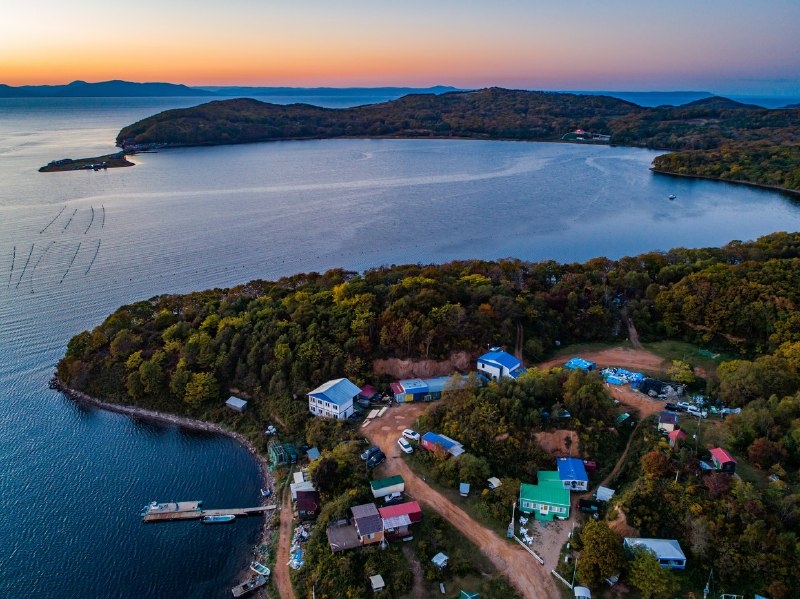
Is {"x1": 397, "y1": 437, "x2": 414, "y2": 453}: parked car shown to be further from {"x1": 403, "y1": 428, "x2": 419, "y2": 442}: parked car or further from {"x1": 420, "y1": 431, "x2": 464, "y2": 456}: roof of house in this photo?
{"x1": 420, "y1": 431, "x2": 464, "y2": 456}: roof of house

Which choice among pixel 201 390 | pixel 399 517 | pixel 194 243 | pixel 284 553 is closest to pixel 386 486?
pixel 399 517

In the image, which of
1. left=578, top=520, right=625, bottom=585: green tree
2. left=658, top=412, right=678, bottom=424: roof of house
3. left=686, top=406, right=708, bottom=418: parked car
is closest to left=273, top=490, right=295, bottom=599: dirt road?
left=578, top=520, right=625, bottom=585: green tree

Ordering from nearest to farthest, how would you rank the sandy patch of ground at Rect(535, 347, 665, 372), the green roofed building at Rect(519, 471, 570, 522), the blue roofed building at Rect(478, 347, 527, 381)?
the green roofed building at Rect(519, 471, 570, 522) < the blue roofed building at Rect(478, 347, 527, 381) < the sandy patch of ground at Rect(535, 347, 665, 372)

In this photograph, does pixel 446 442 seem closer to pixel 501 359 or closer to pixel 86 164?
pixel 501 359

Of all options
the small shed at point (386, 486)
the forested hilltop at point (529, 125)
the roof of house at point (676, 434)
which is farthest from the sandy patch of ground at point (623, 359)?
the forested hilltop at point (529, 125)

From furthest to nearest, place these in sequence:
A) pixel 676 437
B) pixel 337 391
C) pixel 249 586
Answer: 1. pixel 337 391
2. pixel 676 437
3. pixel 249 586

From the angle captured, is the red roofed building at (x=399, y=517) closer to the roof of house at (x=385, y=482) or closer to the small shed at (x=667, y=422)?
the roof of house at (x=385, y=482)

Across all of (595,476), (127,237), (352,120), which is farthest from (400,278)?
(352,120)
